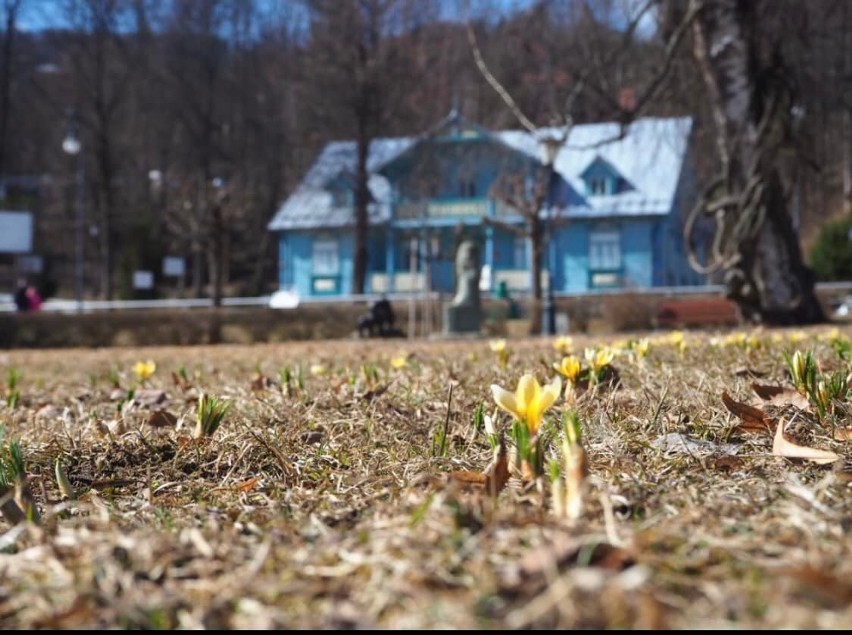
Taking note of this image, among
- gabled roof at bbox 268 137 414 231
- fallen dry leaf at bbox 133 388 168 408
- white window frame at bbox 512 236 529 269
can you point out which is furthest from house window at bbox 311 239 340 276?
fallen dry leaf at bbox 133 388 168 408

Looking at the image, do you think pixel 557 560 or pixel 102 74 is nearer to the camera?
pixel 557 560

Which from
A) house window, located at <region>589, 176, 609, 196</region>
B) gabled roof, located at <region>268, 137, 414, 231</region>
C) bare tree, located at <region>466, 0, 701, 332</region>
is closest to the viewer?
bare tree, located at <region>466, 0, 701, 332</region>

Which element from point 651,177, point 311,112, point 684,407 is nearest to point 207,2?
point 311,112

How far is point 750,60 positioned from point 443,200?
91.3 feet

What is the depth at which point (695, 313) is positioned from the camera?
777 inches

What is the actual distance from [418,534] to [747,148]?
12227mm

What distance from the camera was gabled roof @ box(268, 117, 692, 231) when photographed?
121 feet

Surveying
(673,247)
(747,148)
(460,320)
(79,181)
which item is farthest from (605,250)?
(747,148)

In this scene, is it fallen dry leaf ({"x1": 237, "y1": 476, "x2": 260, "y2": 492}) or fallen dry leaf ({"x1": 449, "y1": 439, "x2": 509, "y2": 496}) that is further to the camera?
fallen dry leaf ({"x1": 237, "y1": 476, "x2": 260, "y2": 492})

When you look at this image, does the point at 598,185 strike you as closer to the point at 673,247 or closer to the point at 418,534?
the point at 673,247

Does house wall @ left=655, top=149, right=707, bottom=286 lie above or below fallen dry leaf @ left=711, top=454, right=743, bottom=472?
above

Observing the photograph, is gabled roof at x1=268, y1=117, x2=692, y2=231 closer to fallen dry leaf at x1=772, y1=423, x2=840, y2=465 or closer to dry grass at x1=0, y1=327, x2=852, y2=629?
dry grass at x1=0, y1=327, x2=852, y2=629

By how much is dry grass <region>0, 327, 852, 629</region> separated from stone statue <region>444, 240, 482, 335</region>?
16.9 metres

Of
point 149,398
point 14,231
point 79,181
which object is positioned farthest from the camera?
point 79,181
